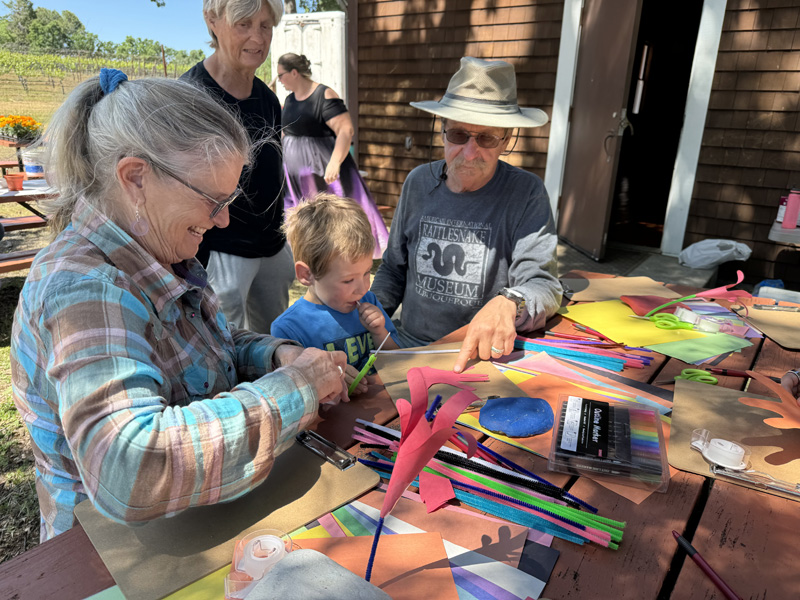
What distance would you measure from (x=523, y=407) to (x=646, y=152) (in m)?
12.4

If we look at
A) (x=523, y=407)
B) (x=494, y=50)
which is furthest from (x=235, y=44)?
(x=494, y=50)

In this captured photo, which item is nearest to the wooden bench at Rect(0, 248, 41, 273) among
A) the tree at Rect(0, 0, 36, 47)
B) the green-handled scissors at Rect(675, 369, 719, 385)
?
the green-handled scissors at Rect(675, 369, 719, 385)

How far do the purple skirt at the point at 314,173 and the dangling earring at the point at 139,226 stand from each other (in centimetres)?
356

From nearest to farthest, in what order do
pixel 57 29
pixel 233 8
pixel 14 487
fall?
pixel 233 8, pixel 14 487, pixel 57 29

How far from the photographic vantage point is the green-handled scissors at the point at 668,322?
183cm

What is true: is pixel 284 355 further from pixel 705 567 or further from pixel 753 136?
pixel 753 136

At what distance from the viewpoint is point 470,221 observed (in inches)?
83.1

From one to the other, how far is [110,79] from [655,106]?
1277 cm

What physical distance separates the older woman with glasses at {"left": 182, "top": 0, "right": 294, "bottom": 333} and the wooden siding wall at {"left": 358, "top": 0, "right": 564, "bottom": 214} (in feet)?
12.9

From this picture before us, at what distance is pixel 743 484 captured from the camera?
102cm

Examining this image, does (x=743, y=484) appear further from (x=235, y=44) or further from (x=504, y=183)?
(x=235, y=44)

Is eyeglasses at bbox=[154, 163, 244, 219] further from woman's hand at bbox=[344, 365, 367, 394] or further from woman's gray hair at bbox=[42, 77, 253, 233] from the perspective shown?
woman's hand at bbox=[344, 365, 367, 394]

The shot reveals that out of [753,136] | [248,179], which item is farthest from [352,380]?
[753,136]

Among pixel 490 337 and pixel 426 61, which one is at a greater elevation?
pixel 426 61
